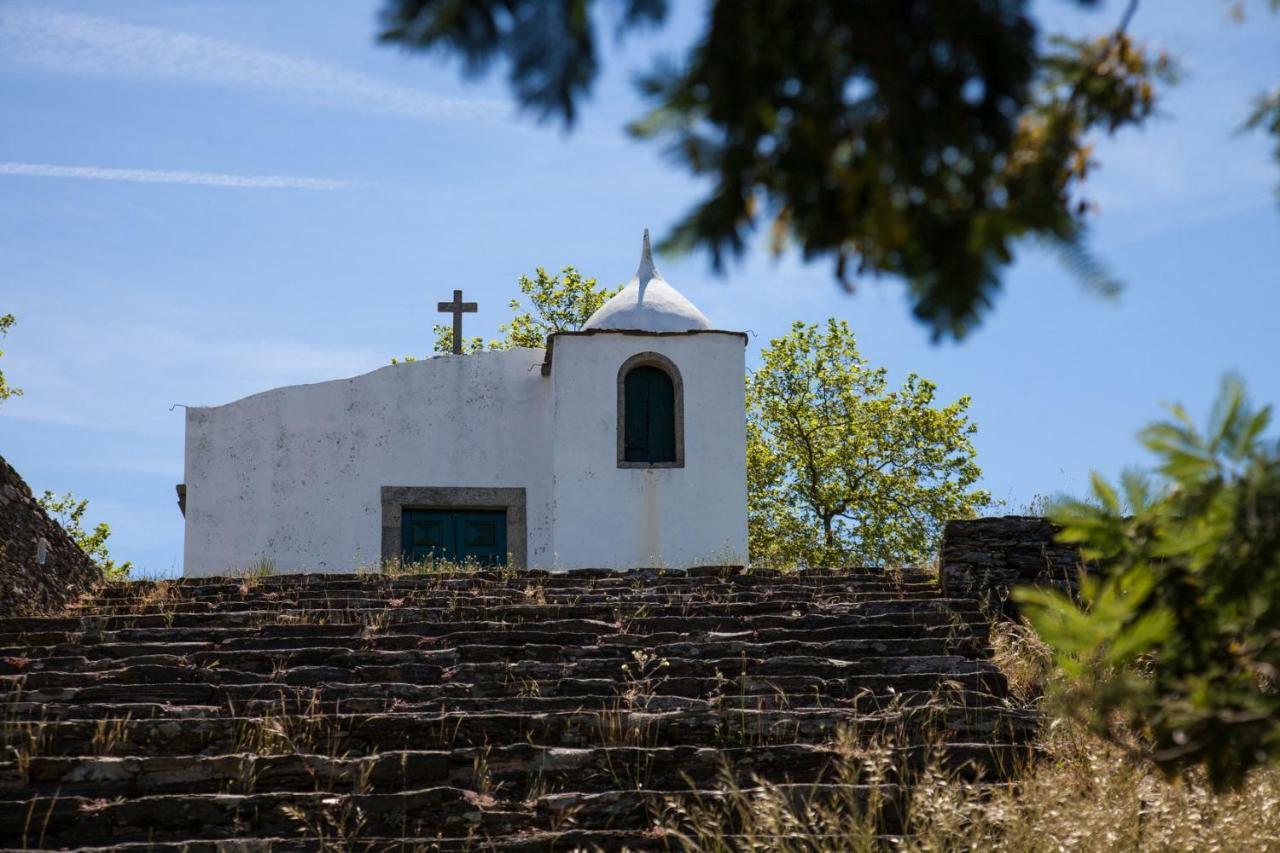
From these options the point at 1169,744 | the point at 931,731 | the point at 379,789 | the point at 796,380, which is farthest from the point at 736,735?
the point at 796,380

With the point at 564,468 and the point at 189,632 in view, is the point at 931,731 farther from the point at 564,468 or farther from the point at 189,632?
the point at 564,468

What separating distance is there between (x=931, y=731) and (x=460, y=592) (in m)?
5.12

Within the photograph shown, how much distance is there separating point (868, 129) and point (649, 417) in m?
16.9

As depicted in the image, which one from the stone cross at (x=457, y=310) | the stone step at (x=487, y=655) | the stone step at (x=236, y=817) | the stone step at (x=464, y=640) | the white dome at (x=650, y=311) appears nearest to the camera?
the stone step at (x=236, y=817)

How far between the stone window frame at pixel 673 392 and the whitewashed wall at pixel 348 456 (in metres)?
1.07

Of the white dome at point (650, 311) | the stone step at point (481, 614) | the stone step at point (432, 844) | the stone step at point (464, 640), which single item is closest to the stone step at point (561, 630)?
the stone step at point (464, 640)

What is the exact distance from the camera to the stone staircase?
7137 millimetres

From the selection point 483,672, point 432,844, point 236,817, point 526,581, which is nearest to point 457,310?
point 526,581

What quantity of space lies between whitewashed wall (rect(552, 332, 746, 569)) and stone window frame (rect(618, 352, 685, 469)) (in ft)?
0.21

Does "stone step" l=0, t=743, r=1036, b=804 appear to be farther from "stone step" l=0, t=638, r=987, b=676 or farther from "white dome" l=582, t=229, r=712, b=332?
"white dome" l=582, t=229, r=712, b=332

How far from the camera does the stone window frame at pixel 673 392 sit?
19844mm

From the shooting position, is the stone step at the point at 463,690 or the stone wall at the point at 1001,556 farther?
the stone wall at the point at 1001,556

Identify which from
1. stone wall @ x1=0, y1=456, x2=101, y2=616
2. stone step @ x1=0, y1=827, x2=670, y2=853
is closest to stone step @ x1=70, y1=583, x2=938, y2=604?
stone wall @ x1=0, y1=456, x2=101, y2=616

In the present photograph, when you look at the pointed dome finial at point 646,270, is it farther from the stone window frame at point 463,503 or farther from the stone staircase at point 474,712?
the stone staircase at point 474,712
